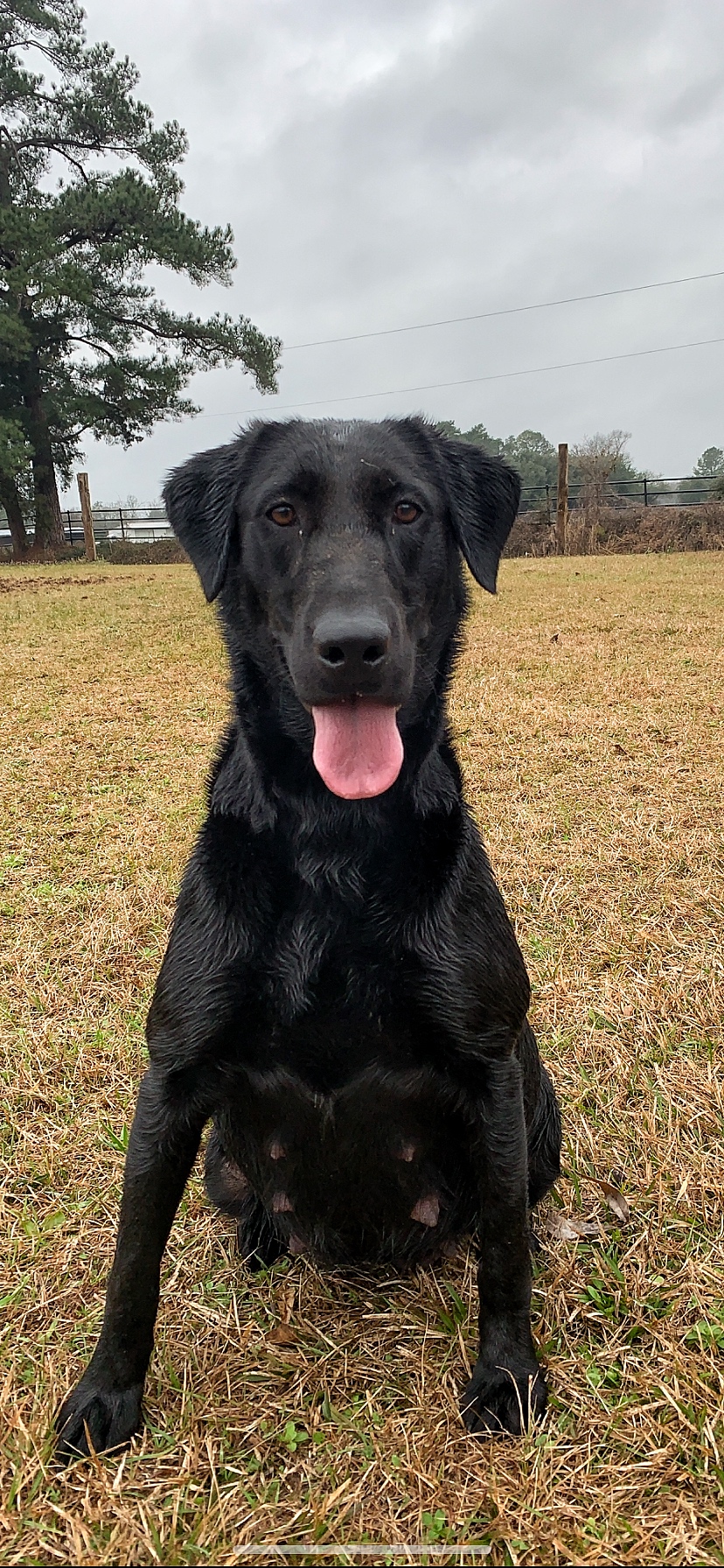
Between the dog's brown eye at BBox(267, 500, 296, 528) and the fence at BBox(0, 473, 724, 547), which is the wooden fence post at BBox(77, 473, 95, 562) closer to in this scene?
the fence at BBox(0, 473, 724, 547)

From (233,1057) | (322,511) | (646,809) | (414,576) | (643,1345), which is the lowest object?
(643,1345)

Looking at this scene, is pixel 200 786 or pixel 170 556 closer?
pixel 200 786

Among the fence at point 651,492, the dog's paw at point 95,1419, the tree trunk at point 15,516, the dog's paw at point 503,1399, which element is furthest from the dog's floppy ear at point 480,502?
the tree trunk at point 15,516

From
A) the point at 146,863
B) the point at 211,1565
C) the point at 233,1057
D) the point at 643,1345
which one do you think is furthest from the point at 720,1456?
the point at 146,863

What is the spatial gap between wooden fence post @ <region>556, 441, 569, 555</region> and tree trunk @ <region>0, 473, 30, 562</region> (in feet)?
48.8

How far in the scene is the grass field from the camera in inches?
52.4

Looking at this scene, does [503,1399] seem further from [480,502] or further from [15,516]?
[15,516]

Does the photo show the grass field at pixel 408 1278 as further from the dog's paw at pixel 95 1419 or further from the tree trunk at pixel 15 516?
the tree trunk at pixel 15 516

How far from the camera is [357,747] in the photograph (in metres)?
1.54

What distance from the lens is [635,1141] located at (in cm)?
214

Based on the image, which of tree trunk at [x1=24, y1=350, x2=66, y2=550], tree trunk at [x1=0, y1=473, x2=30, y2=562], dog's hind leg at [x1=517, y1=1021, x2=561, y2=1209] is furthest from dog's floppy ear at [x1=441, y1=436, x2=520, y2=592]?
tree trunk at [x1=24, y1=350, x2=66, y2=550]

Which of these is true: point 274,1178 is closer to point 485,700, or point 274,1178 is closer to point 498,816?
point 498,816

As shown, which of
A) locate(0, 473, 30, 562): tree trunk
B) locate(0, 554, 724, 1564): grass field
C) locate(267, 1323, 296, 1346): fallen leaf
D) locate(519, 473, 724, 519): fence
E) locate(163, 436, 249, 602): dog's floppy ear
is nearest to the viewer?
locate(0, 554, 724, 1564): grass field

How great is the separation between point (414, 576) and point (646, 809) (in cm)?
268
